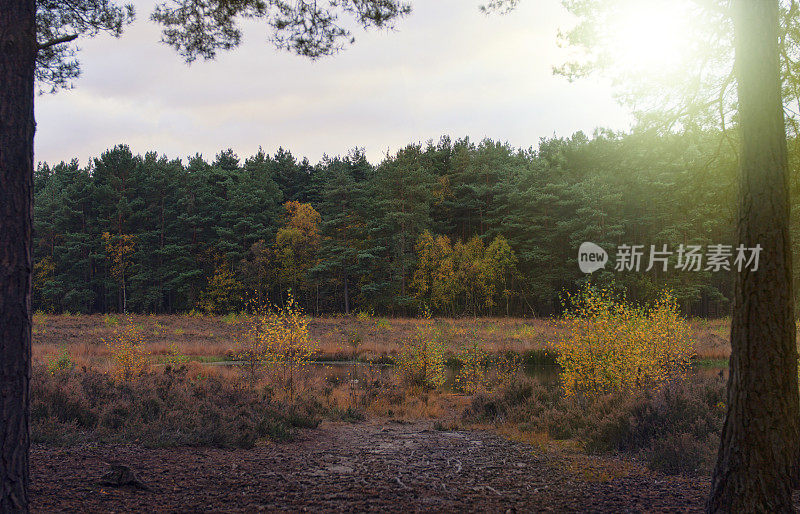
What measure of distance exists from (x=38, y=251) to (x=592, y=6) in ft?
204

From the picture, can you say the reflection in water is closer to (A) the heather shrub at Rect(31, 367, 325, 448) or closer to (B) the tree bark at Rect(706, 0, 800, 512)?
(A) the heather shrub at Rect(31, 367, 325, 448)

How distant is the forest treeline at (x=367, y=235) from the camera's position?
42.8 m

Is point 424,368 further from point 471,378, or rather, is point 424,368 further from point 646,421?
point 646,421

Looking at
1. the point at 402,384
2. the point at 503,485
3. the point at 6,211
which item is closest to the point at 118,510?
the point at 6,211

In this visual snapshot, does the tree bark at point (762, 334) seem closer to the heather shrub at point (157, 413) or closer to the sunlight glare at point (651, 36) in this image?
the sunlight glare at point (651, 36)

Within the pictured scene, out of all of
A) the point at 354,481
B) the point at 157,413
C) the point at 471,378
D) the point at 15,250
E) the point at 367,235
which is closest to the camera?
the point at 15,250

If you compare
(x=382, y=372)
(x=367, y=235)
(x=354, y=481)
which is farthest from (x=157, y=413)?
(x=367, y=235)

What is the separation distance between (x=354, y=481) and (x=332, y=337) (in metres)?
23.5

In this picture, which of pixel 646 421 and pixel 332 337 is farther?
pixel 332 337

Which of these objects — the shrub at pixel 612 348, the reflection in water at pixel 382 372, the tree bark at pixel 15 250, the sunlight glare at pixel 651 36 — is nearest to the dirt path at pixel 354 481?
the tree bark at pixel 15 250

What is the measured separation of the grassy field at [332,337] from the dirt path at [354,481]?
34.6 ft

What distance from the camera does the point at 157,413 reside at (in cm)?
917

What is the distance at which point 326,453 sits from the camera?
7.78 metres

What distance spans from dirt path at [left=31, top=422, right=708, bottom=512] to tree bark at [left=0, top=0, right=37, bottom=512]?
2.39ft
